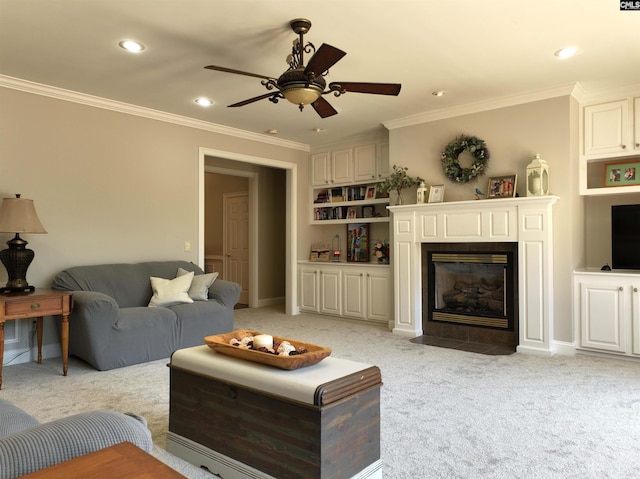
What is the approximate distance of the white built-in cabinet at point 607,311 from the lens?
4.02 metres

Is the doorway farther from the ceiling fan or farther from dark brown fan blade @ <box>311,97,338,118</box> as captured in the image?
the ceiling fan

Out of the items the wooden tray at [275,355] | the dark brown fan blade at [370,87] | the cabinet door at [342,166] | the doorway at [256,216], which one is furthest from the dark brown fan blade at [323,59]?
the cabinet door at [342,166]

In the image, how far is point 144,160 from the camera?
5012mm

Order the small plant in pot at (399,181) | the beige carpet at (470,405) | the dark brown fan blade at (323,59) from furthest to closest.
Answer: the small plant in pot at (399,181)
the dark brown fan blade at (323,59)
the beige carpet at (470,405)

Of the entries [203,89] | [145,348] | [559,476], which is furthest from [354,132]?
[559,476]

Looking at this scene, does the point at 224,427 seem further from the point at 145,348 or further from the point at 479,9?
the point at 479,9

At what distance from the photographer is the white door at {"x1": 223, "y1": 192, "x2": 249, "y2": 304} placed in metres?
8.00

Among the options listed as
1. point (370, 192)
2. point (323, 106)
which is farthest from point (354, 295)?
point (323, 106)

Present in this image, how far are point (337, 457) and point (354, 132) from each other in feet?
16.1

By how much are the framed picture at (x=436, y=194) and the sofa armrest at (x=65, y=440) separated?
14.5ft

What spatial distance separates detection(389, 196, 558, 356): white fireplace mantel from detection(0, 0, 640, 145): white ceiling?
1.19 m

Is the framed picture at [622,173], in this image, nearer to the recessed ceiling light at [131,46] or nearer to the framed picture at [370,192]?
the framed picture at [370,192]

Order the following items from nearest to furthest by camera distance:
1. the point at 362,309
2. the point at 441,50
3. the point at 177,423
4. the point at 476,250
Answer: the point at 177,423
the point at 441,50
the point at 476,250
the point at 362,309

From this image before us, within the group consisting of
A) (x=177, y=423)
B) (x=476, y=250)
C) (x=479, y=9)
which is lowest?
(x=177, y=423)
